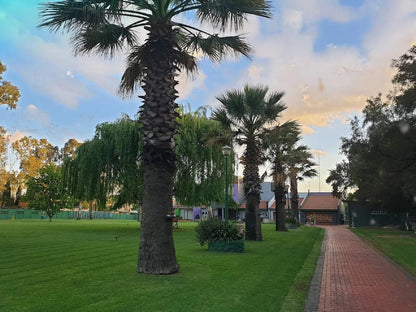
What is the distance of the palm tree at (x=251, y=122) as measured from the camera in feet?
60.6

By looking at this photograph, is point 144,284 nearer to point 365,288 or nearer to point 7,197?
point 365,288

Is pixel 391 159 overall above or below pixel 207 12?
below

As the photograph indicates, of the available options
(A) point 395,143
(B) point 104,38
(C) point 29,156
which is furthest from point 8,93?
(C) point 29,156

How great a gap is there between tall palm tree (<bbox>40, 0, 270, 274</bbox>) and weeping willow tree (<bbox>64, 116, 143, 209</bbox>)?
1374 centimetres

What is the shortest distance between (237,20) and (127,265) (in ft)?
23.5

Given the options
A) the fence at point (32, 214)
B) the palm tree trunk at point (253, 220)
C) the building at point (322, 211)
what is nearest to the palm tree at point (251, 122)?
the palm tree trunk at point (253, 220)

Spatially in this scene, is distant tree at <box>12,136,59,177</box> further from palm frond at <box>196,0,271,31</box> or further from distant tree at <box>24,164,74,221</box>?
palm frond at <box>196,0,271,31</box>

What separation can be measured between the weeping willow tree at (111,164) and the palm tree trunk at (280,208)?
41.8ft

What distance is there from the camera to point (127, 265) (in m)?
9.63

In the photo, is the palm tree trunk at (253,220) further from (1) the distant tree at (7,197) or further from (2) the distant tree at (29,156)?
(1) the distant tree at (7,197)

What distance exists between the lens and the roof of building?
56.3 m

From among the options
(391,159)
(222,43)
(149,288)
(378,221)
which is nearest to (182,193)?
(391,159)

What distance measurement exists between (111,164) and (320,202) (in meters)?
42.9

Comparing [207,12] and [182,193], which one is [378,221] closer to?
[182,193]
